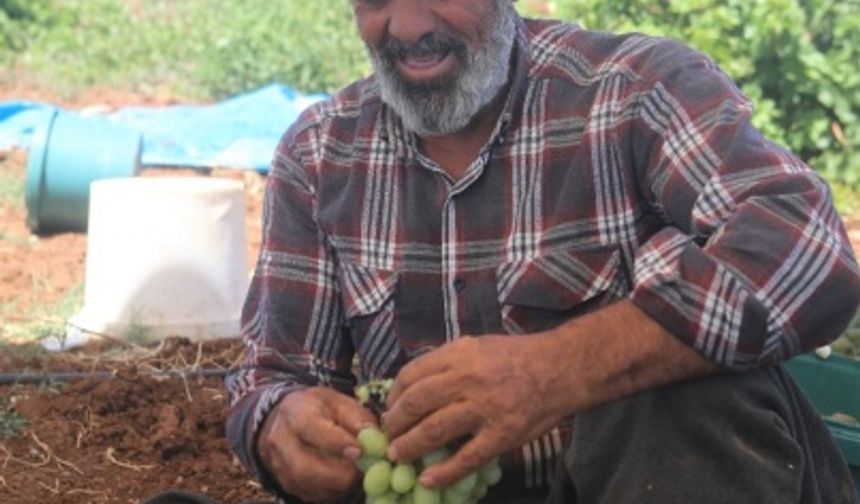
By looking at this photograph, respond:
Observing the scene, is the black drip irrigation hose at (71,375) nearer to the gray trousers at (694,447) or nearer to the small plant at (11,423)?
the small plant at (11,423)

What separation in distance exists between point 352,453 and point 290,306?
0.54m

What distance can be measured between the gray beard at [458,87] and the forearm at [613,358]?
2.01 feet

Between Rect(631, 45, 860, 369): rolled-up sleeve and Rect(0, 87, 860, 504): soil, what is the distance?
63.8 inches

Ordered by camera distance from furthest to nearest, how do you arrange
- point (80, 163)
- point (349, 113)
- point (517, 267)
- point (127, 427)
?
point (80, 163)
point (127, 427)
point (349, 113)
point (517, 267)

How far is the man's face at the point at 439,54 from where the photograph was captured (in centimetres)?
294

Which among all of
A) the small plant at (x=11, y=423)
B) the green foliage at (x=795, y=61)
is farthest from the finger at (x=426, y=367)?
the green foliage at (x=795, y=61)

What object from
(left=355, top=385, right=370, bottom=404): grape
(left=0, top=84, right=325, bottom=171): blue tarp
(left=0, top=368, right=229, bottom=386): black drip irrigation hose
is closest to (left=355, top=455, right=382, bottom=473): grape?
(left=355, top=385, right=370, bottom=404): grape

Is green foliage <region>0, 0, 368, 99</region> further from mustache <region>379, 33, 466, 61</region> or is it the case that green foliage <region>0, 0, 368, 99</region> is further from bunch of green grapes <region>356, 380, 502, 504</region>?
bunch of green grapes <region>356, 380, 502, 504</region>

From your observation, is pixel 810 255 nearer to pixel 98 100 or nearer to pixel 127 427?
pixel 127 427

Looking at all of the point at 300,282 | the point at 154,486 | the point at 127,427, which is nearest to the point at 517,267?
the point at 300,282

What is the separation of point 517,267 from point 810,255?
0.57 m

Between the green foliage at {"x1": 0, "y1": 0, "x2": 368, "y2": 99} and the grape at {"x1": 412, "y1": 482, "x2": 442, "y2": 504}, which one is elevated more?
the grape at {"x1": 412, "y1": 482, "x2": 442, "y2": 504}

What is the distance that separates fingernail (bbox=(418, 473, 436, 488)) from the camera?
8.15 ft

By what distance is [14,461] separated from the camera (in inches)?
163
